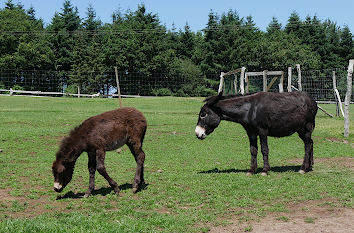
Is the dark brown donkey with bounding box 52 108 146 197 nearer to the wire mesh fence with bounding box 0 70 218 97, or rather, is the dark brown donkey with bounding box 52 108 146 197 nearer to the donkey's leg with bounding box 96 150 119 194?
the donkey's leg with bounding box 96 150 119 194

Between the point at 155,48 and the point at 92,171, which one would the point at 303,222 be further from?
the point at 155,48

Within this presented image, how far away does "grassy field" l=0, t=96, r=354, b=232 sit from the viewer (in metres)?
6.25

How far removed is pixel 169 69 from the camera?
64.0 m

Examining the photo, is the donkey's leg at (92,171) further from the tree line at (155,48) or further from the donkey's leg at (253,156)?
the tree line at (155,48)

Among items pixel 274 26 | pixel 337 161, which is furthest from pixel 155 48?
pixel 337 161

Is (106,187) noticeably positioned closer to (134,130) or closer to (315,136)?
(134,130)

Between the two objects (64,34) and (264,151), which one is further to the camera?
(64,34)

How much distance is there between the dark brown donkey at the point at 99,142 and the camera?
7.77 meters

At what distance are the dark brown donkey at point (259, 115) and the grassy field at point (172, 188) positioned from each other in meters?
0.93

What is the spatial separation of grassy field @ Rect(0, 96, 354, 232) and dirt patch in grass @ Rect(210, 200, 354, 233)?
0.44ft

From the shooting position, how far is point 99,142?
311 inches

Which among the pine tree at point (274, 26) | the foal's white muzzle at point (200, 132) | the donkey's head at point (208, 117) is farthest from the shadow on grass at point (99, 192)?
the pine tree at point (274, 26)

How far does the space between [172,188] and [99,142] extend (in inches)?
70.9

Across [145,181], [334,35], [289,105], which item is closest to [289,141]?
[289,105]
